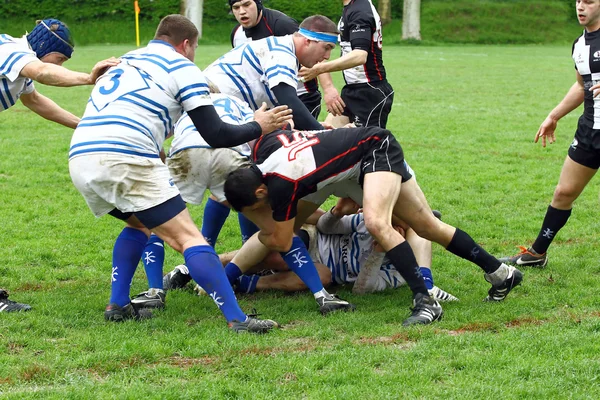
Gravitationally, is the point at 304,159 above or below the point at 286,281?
above

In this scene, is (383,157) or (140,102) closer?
(140,102)

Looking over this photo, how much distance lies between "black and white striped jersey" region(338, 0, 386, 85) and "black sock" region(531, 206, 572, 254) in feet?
6.94

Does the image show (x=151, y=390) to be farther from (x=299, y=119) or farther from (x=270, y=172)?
(x=299, y=119)

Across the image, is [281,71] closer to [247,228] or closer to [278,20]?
[247,228]

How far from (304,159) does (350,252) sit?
1.25 m

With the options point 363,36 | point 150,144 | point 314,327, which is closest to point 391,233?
point 314,327

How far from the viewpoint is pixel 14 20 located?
38625mm

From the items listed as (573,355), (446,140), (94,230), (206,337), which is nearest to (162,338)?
(206,337)

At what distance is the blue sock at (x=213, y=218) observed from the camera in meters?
6.54

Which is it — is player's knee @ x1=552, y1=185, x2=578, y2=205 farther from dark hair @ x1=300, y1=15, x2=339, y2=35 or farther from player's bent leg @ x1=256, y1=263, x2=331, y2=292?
dark hair @ x1=300, y1=15, x2=339, y2=35

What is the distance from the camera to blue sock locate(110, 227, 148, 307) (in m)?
5.19

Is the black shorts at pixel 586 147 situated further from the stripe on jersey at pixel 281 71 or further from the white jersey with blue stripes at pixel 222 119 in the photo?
the white jersey with blue stripes at pixel 222 119

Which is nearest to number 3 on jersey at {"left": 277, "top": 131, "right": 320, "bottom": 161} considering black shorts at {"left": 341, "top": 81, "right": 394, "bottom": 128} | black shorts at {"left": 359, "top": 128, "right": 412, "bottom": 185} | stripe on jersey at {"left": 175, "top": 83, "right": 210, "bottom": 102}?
black shorts at {"left": 359, "top": 128, "right": 412, "bottom": 185}

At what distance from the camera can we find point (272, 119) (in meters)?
5.11
